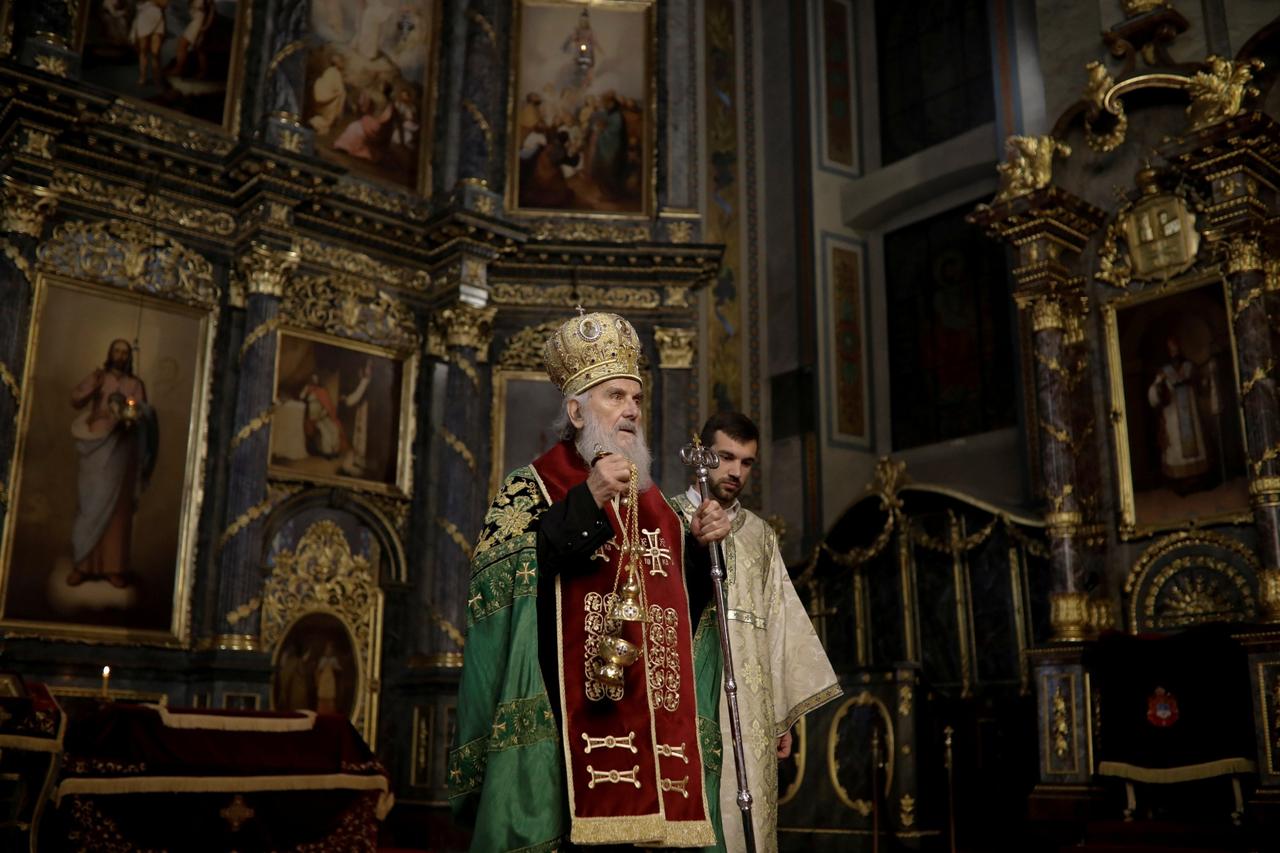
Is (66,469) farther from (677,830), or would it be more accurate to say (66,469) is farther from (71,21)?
(677,830)

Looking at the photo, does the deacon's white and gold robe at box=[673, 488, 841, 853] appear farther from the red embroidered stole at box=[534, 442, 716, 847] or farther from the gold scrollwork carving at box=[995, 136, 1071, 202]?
the gold scrollwork carving at box=[995, 136, 1071, 202]

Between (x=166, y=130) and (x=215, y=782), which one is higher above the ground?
(x=166, y=130)

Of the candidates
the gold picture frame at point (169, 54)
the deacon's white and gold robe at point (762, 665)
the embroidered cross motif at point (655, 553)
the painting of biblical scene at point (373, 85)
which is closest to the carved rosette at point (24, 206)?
the gold picture frame at point (169, 54)

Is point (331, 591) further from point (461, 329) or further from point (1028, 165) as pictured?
point (1028, 165)

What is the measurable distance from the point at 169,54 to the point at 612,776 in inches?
378

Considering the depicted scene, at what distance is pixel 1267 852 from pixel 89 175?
9819mm

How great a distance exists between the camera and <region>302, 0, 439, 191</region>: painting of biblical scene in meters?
11.5

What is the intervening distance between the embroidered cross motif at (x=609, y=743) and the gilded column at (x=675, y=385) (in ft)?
28.8

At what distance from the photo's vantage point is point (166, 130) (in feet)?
33.9

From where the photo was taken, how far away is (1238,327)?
27.7ft

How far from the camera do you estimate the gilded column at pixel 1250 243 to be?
8.06 metres

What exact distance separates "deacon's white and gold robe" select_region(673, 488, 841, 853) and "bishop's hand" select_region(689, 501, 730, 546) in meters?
0.51

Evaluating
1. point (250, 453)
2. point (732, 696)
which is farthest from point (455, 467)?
point (732, 696)

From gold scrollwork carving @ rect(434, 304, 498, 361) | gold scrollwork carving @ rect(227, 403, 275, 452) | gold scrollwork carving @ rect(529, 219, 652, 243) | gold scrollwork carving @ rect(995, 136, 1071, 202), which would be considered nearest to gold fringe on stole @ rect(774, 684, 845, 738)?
gold scrollwork carving @ rect(995, 136, 1071, 202)
